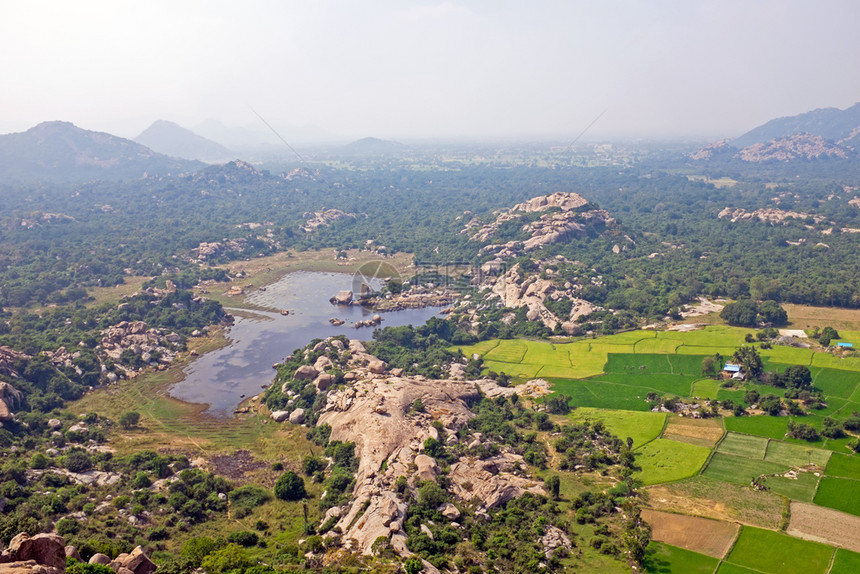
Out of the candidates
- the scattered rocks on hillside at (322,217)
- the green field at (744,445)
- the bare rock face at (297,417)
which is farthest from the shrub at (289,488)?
the scattered rocks on hillside at (322,217)

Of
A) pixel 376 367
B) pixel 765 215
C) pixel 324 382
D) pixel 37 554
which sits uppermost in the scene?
pixel 765 215

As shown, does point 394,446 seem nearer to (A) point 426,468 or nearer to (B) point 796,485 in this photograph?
(A) point 426,468

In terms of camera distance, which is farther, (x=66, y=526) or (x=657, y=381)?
(x=657, y=381)

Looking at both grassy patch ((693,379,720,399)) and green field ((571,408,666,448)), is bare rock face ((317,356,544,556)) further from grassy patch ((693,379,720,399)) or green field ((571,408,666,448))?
grassy patch ((693,379,720,399))

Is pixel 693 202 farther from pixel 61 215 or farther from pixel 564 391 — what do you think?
pixel 61 215

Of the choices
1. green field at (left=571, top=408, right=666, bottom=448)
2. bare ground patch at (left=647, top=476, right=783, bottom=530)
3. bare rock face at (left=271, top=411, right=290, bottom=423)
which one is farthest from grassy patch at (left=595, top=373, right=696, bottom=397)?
bare rock face at (left=271, top=411, right=290, bottom=423)

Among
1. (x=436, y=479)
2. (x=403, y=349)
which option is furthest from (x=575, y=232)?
(x=436, y=479)

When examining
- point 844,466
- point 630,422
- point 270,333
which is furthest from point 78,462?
point 844,466
